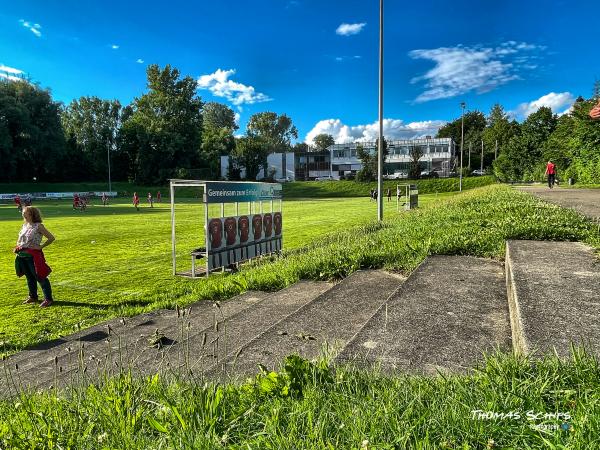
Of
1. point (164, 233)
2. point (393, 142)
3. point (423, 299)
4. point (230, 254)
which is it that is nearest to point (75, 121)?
point (393, 142)

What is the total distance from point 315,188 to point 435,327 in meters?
67.1

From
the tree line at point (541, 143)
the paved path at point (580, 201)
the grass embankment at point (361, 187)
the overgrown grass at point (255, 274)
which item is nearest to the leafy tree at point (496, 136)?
the tree line at point (541, 143)

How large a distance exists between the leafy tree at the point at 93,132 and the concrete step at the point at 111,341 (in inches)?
3290

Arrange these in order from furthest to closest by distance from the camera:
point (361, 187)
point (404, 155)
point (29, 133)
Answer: point (404, 155), point (29, 133), point (361, 187)

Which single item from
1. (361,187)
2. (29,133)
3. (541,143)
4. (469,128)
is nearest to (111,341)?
(541,143)

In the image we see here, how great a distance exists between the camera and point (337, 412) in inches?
89.9

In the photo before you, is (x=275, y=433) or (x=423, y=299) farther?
(x=423, y=299)

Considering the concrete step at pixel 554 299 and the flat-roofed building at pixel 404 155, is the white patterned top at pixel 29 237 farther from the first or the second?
the flat-roofed building at pixel 404 155

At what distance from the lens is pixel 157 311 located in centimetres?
707

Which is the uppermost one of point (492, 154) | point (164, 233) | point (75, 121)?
point (75, 121)

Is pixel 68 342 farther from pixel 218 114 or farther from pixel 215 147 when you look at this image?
pixel 218 114

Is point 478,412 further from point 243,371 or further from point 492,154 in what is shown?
point 492,154

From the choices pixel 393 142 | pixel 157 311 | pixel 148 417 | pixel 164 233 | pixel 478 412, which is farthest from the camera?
pixel 393 142

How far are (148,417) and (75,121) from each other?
104988mm
